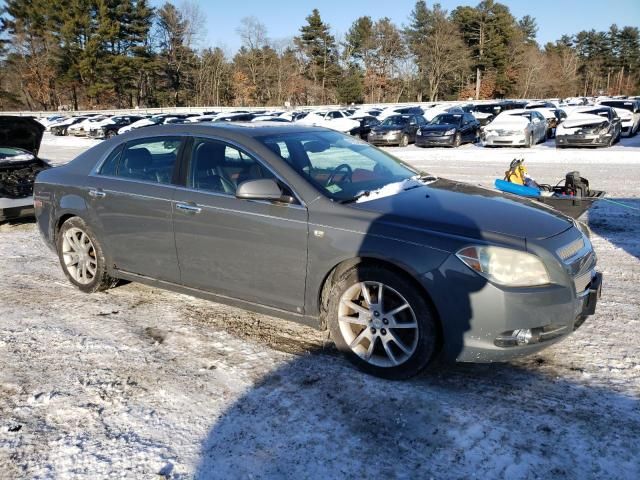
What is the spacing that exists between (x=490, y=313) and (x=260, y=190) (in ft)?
5.57

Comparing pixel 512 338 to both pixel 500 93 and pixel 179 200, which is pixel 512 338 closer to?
pixel 179 200

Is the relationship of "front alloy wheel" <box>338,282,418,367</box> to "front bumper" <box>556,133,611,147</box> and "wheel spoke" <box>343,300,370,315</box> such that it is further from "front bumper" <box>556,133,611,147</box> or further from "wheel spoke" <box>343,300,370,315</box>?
"front bumper" <box>556,133,611,147</box>

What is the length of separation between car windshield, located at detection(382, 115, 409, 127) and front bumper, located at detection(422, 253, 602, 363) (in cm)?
2269

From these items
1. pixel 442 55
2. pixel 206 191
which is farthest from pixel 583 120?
pixel 442 55

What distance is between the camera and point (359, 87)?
7425cm

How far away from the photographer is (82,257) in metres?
5.33

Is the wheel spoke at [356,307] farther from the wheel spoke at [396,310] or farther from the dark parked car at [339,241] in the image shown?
the wheel spoke at [396,310]

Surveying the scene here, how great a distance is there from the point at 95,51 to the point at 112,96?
22.0 feet

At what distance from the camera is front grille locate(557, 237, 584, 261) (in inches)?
131

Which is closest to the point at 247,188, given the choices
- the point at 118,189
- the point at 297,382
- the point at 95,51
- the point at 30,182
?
the point at 297,382

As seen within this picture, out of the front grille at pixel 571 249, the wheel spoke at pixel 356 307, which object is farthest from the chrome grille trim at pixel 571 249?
the wheel spoke at pixel 356 307

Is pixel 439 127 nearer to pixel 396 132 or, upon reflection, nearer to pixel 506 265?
pixel 396 132

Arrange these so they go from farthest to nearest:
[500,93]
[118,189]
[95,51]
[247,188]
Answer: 1. [500,93]
2. [95,51]
3. [118,189]
4. [247,188]

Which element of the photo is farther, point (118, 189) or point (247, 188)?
point (118, 189)
